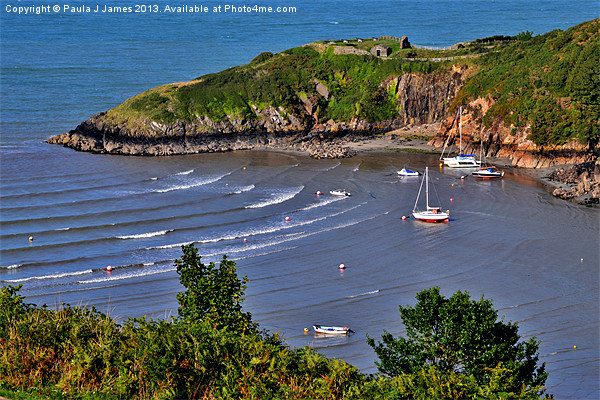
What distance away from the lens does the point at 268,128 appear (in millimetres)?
88938

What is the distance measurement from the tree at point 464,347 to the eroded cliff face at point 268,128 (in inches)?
2290

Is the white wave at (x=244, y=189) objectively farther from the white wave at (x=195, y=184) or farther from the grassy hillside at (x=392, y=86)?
the grassy hillside at (x=392, y=86)

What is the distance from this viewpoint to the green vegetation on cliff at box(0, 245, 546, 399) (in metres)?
21.9

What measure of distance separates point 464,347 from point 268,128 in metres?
66.0

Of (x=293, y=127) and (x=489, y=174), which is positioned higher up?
(x=293, y=127)

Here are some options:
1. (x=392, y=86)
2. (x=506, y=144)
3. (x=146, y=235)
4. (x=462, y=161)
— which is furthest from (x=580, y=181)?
(x=146, y=235)

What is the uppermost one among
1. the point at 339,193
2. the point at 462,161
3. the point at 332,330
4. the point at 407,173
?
the point at 462,161

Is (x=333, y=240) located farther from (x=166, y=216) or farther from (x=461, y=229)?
(x=166, y=216)

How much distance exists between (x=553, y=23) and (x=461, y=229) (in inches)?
6074

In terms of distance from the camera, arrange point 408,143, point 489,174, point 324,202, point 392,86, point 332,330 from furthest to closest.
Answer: point 392,86, point 408,143, point 489,174, point 324,202, point 332,330

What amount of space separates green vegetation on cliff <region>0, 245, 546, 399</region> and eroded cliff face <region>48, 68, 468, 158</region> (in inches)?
2312

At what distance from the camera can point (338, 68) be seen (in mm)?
96562

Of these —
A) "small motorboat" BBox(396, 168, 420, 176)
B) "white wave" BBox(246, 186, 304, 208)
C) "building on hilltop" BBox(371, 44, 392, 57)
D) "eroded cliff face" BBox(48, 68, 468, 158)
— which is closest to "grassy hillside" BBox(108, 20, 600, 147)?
"eroded cliff face" BBox(48, 68, 468, 158)

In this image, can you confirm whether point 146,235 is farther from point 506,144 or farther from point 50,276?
point 506,144
